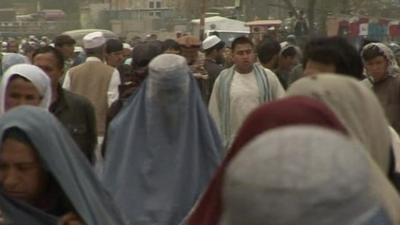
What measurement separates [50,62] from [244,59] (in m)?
2.10

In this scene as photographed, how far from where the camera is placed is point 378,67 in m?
7.65

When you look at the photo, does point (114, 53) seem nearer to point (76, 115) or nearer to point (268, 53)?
point (268, 53)

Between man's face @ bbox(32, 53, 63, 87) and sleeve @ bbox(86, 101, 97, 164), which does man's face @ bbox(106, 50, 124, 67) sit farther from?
sleeve @ bbox(86, 101, 97, 164)

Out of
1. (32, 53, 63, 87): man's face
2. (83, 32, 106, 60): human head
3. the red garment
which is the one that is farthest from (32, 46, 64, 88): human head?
the red garment

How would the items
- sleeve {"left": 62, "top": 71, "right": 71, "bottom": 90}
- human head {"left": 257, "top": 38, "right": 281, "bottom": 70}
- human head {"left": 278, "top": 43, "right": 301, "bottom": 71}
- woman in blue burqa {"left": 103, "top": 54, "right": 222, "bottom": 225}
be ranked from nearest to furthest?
woman in blue burqa {"left": 103, "top": 54, "right": 222, "bottom": 225}
sleeve {"left": 62, "top": 71, "right": 71, "bottom": 90}
human head {"left": 257, "top": 38, "right": 281, "bottom": 70}
human head {"left": 278, "top": 43, "right": 301, "bottom": 71}

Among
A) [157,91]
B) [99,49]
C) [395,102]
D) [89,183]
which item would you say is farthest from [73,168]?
[99,49]

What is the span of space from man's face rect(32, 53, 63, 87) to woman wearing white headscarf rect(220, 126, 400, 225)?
14.0ft

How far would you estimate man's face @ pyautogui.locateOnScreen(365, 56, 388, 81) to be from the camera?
25.0ft

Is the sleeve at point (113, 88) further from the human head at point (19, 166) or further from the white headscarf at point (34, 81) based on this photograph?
the human head at point (19, 166)

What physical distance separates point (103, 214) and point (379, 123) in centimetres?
99

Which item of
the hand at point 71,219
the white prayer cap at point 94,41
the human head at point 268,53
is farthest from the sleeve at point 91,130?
the human head at point 268,53

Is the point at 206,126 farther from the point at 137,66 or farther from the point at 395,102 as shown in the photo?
the point at 395,102

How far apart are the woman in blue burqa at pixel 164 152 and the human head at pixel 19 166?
2.22m

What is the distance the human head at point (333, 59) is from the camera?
12.3ft
